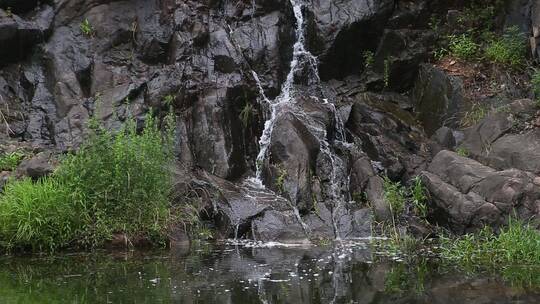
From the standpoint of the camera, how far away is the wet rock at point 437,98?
516 inches

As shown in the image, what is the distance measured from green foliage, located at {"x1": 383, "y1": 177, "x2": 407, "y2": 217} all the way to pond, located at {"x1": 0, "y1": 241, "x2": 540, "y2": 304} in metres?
1.59

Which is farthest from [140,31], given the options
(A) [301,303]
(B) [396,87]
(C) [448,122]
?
(A) [301,303]

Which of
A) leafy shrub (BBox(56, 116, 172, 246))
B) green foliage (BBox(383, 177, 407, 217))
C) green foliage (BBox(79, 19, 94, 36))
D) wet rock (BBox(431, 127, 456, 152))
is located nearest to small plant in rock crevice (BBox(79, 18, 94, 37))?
green foliage (BBox(79, 19, 94, 36))

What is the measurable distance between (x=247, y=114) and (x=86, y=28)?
4.29 meters

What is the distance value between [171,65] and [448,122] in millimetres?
6019

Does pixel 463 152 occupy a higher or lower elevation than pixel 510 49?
lower

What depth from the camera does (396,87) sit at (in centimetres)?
1428

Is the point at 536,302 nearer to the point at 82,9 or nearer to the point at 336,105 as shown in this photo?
the point at 336,105

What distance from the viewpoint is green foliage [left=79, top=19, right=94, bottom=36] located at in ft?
45.2

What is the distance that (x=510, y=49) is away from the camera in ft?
44.3

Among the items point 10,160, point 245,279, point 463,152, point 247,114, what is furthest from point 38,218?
point 463,152

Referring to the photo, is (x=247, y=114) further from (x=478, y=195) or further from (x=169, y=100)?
(x=478, y=195)

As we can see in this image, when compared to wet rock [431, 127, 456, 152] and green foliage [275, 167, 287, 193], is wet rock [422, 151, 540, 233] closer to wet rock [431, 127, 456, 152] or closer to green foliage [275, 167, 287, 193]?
wet rock [431, 127, 456, 152]

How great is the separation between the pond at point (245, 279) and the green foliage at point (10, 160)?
2.35 metres
